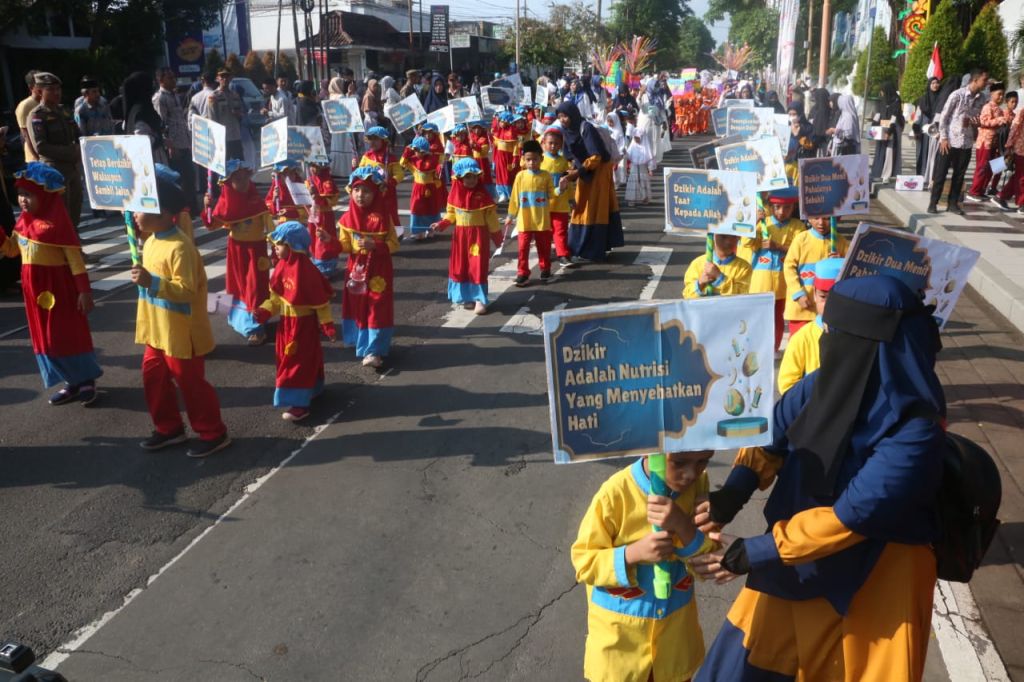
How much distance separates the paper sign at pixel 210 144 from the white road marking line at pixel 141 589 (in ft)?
11.2

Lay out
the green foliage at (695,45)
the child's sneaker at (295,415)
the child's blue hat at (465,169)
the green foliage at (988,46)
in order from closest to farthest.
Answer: the child's sneaker at (295,415) → the child's blue hat at (465,169) → the green foliage at (988,46) → the green foliage at (695,45)

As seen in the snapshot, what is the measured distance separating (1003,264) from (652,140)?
738 cm

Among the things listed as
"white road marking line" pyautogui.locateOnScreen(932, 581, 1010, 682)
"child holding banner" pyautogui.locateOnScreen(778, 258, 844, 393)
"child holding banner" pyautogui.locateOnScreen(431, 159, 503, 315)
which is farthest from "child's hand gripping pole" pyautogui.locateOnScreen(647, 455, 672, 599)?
"child holding banner" pyautogui.locateOnScreen(431, 159, 503, 315)

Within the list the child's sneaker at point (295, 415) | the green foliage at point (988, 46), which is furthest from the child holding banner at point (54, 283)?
the green foliage at point (988, 46)

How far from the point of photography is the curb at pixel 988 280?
9.28 metres

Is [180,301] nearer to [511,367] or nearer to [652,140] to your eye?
[511,367]

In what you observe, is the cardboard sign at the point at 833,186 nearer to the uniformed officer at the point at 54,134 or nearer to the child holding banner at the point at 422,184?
the child holding banner at the point at 422,184

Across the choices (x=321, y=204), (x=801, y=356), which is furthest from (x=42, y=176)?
(x=801, y=356)

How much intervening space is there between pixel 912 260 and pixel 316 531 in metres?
3.71

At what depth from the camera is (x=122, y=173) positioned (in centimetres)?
620

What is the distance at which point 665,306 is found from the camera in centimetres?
264

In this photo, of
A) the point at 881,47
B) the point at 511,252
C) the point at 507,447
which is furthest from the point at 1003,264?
the point at 881,47

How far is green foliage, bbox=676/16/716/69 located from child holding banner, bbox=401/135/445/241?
270ft

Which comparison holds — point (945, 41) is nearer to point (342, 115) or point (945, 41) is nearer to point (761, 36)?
point (342, 115)
